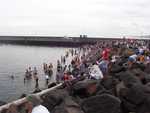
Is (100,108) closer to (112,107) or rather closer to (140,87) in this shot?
(112,107)

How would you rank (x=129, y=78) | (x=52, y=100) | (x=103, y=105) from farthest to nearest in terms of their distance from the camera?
(x=129, y=78) → (x=52, y=100) → (x=103, y=105)

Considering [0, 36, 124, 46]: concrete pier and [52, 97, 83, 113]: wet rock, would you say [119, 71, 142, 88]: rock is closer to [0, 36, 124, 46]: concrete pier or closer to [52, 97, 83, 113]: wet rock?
[52, 97, 83, 113]: wet rock

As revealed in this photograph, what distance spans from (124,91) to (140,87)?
2.13 ft

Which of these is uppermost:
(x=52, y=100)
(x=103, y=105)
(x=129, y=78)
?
(x=129, y=78)

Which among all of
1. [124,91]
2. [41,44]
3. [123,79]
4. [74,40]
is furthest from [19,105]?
[41,44]

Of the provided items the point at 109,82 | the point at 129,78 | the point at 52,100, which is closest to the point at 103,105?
the point at 52,100

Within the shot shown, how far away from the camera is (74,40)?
450 feet

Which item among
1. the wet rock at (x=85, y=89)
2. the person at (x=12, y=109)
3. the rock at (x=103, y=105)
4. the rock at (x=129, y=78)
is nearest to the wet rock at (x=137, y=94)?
the rock at (x=103, y=105)

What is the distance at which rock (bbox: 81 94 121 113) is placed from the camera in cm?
1268

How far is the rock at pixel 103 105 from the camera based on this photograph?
41.6ft

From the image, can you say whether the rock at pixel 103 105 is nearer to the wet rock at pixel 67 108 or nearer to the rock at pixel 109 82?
the wet rock at pixel 67 108

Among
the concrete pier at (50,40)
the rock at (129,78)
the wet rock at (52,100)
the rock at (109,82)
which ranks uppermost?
the rock at (129,78)

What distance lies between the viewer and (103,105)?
503 inches

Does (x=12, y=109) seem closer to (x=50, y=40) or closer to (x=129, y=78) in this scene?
(x=129, y=78)
